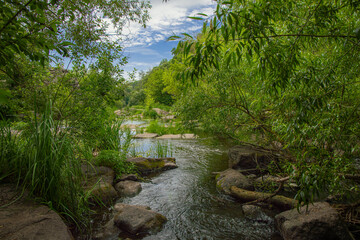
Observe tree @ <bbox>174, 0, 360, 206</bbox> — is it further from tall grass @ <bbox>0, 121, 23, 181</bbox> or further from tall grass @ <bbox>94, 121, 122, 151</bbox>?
tall grass @ <bbox>94, 121, 122, 151</bbox>

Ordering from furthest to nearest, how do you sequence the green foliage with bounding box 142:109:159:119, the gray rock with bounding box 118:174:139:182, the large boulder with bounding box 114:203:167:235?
the green foliage with bounding box 142:109:159:119, the gray rock with bounding box 118:174:139:182, the large boulder with bounding box 114:203:167:235

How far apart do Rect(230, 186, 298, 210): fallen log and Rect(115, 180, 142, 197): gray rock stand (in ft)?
8.53

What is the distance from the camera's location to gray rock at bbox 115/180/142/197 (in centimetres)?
551

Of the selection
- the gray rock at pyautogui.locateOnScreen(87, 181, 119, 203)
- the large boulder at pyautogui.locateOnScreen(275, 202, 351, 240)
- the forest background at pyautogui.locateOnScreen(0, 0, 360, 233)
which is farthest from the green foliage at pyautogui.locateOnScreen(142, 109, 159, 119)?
the large boulder at pyautogui.locateOnScreen(275, 202, 351, 240)

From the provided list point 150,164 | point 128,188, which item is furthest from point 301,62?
point 150,164

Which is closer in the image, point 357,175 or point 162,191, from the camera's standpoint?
point 357,175

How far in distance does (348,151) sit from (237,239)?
2.38m

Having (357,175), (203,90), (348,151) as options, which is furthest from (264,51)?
(203,90)

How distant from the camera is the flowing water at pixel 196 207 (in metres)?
3.92

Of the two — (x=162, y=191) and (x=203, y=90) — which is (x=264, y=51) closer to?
(x=203, y=90)

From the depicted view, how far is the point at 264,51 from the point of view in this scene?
2.20 m

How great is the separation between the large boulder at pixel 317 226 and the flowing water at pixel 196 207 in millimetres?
444

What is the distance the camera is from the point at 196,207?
4973 millimetres

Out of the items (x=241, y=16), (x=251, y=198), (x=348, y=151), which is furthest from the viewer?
(x=251, y=198)
